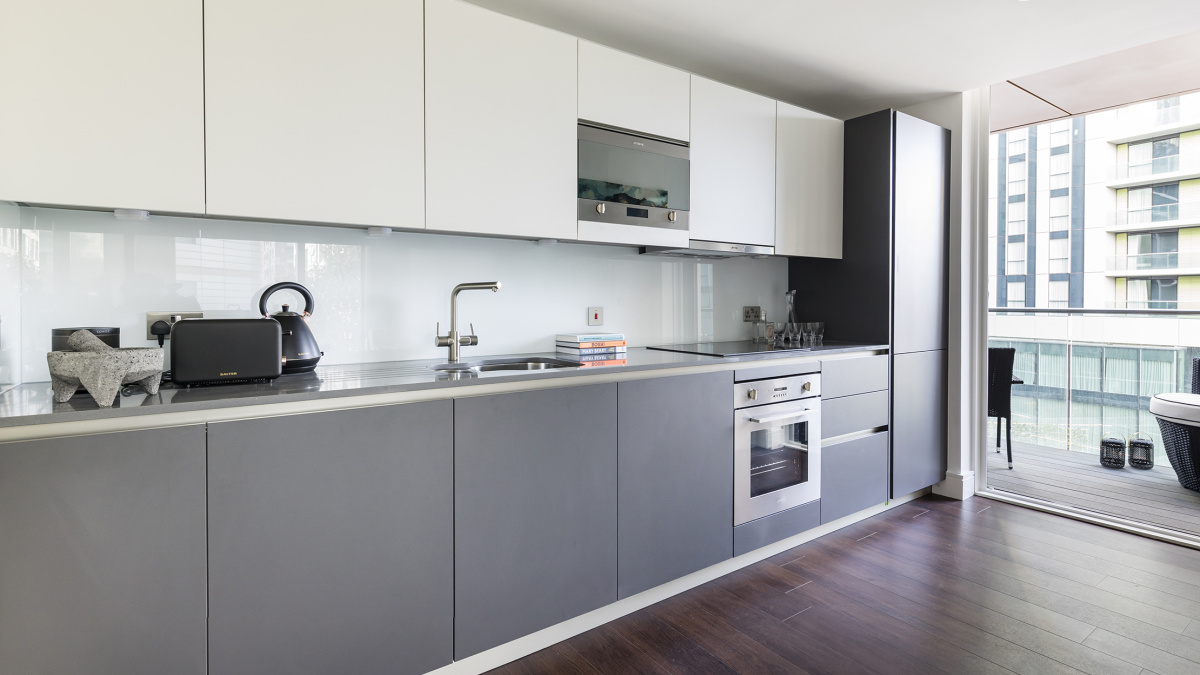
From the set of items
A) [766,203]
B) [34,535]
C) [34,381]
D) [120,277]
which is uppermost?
[766,203]

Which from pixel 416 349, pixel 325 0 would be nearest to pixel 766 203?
pixel 416 349

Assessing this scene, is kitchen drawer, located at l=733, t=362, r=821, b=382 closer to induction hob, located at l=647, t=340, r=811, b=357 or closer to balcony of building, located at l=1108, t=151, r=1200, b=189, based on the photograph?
induction hob, located at l=647, t=340, r=811, b=357

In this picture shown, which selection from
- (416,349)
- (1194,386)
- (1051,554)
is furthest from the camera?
(1194,386)

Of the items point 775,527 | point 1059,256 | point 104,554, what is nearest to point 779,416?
point 775,527

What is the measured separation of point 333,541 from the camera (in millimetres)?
1540

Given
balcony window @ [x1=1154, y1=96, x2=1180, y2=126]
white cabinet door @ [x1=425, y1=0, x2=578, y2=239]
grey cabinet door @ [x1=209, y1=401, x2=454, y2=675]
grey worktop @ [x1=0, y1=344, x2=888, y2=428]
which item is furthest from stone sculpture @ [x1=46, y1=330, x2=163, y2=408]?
balcony window @ [x1=1154, y1=96, x2=1180, y2=126]

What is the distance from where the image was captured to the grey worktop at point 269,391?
1.25 metres

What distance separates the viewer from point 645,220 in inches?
98.9

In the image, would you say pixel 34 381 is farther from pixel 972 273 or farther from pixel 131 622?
pixel 972 273

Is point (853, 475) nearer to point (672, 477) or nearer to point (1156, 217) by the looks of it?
point (672, 477)

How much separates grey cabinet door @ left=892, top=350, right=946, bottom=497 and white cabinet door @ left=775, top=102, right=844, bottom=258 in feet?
2.66

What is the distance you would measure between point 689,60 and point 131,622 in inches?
121

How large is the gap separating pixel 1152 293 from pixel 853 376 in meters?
3.50

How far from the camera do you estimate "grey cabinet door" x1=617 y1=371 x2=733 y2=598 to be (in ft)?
7.04
